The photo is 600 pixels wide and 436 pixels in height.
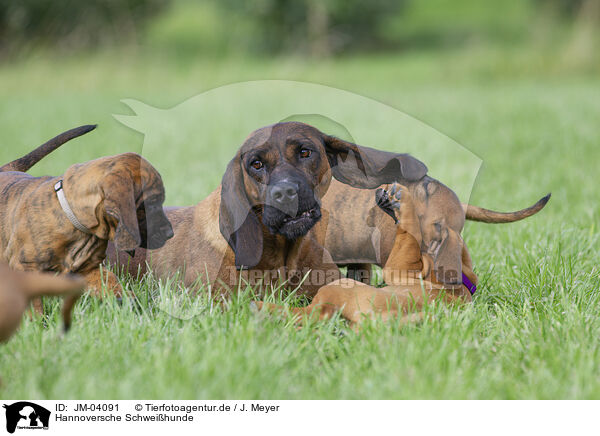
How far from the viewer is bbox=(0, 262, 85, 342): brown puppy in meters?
2.10

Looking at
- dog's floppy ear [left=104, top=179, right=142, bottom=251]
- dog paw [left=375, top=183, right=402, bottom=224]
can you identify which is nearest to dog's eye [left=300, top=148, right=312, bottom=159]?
dog paw [left=375, top=183, right=402, bottom=224]

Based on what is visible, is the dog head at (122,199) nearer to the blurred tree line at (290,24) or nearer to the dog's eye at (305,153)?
the dog's eye at (305,153)

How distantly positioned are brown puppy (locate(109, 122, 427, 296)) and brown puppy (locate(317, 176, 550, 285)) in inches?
7.4

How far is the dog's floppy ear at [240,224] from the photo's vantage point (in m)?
3.40

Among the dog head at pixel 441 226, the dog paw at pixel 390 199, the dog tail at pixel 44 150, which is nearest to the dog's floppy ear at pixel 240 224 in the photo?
the dog paw at pixel 390 199

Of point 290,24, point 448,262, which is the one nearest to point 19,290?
point 448,262

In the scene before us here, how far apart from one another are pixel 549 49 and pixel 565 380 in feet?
50.6

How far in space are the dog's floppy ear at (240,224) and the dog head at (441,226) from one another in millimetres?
912

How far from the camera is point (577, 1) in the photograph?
77.7 ft

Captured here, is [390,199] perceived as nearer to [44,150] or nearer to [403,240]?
[403,240]
